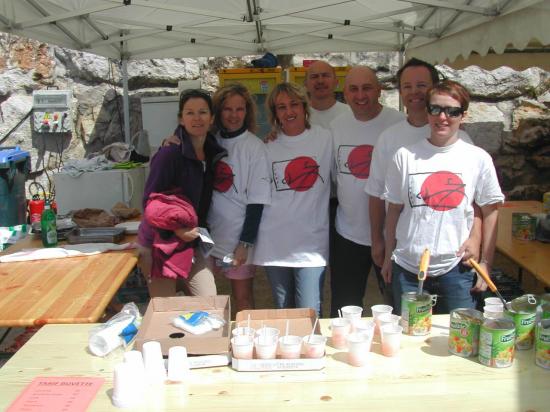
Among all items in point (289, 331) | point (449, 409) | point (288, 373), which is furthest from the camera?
point (289, 331)

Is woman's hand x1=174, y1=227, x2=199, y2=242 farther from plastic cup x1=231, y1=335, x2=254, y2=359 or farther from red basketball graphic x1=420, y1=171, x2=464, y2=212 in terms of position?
red basketball graphic x1=420, y1=171, x2=464, y2=212

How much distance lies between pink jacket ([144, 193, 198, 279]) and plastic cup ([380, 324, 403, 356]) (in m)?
1.11

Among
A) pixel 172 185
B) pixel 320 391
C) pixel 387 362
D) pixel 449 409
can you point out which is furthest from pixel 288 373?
pixel 172 185

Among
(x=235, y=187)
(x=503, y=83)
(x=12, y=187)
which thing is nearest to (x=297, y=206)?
(x=235, y=187)

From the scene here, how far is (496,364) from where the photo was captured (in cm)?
158

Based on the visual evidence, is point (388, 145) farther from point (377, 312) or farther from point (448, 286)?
point (377, 312)

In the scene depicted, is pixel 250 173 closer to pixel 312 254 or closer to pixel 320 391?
pixel 312 254

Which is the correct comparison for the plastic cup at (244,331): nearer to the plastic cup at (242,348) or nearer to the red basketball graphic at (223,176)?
the plastic cup at (242,348)

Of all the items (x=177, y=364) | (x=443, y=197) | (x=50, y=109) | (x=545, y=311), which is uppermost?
(x=50, y=109)

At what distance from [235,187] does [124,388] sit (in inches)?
52.9

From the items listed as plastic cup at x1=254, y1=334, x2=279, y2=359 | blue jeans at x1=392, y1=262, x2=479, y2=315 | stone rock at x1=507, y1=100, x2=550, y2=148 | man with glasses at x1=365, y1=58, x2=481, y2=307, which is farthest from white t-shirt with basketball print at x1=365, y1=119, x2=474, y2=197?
stone rock at x1=507, y1=100, x2=550, y2=148

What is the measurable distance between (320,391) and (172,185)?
1.33m

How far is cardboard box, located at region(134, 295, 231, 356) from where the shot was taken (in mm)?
1633

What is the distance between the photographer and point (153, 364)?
1.55 m
